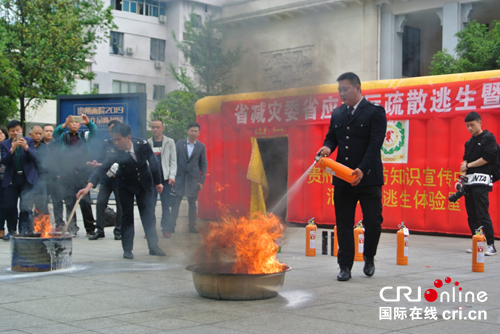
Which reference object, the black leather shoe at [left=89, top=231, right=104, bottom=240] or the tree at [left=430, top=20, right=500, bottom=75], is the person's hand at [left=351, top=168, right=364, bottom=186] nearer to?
the black leather shoe at [left=89, top=231, right=104, bottom=240]

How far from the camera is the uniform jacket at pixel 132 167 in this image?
736 centimetres

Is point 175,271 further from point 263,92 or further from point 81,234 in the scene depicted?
point 81,234

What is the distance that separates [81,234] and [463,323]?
7678 millimetres

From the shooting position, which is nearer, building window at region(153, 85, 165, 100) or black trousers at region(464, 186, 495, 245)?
building window at region(153, 85, 165, 100)

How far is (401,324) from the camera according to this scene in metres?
4.14

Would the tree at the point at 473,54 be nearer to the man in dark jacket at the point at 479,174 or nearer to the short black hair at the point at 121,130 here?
the man in dark jacket at the point at 479,174

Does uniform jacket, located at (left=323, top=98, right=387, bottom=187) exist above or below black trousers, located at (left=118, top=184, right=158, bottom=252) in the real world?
above

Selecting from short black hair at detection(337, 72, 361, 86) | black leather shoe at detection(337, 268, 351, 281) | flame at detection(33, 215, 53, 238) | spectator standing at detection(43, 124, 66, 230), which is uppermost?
short black hair at detection(337, 72, 361, 86)

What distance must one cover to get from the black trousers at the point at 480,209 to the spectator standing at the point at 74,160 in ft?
18.7

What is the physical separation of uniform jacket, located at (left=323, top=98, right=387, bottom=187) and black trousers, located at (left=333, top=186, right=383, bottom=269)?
0.41 ft

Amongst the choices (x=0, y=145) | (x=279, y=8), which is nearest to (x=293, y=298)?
(x=279, y=8)

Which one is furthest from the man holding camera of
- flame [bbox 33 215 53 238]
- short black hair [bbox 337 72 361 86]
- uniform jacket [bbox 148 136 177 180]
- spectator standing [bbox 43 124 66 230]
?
spectator standing [bbox 43 124 66 230]

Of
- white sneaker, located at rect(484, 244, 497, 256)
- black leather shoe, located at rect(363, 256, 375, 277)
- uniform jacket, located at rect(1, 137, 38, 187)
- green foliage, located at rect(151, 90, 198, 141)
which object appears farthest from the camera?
uniform jacket, located at rect(1, 137, 38, 187)

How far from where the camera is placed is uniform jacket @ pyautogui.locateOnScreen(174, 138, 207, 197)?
10.1 metres
